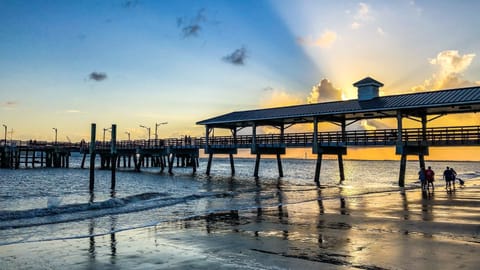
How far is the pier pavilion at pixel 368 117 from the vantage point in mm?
32250

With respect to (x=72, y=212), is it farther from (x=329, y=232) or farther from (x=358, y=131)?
(x=358, y=131)

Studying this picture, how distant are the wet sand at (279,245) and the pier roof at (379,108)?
16.5 m

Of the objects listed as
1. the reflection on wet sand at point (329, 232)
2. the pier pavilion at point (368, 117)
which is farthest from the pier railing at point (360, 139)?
the reflection on wet sand at point (329, 232)

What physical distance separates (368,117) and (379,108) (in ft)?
20.8

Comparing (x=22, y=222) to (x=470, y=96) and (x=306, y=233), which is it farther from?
(x=470, y=96)

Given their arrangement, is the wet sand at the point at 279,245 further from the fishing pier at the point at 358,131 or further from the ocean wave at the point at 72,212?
the fishing pier at the point at 358,131

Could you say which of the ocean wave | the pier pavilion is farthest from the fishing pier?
the ocean wave

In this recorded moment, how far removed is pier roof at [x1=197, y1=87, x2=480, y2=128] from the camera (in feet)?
103

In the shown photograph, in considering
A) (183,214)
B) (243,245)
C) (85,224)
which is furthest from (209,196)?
(243,245)

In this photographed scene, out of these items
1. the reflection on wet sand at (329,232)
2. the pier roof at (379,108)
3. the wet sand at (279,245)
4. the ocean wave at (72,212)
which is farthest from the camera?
the pier roof at (379,108)

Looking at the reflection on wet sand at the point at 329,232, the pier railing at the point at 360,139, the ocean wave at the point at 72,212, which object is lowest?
the ocean wave at the point at 72,212

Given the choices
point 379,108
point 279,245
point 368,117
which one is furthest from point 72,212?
point 368,117

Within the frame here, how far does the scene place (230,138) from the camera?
49938 mm

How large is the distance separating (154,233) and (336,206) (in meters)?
10.7
